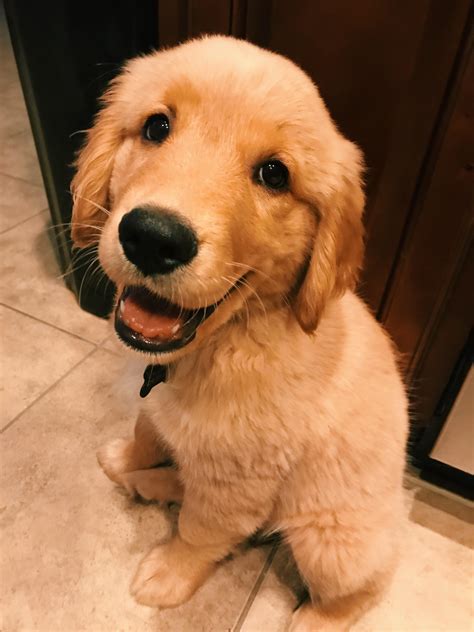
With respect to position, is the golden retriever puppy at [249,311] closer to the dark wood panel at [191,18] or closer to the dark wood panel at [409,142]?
the dark wood panel at [409,142]

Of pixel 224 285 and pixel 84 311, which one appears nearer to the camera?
pixel 224 285

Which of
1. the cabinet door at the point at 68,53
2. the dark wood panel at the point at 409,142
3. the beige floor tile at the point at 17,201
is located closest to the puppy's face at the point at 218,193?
the dark wood panel at the point at 409,142

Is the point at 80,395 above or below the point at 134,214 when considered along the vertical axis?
below

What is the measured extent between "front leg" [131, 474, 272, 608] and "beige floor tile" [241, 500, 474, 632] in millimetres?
188

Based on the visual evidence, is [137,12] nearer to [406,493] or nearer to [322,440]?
[322,440]

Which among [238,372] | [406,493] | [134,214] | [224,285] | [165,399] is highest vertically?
[134,214]

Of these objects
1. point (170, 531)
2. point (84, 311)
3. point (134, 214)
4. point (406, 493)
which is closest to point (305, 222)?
point (134, 214)

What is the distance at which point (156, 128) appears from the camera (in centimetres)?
103

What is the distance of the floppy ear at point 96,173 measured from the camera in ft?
3.65

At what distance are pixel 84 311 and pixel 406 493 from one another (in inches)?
55.5

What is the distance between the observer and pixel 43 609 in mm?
1344

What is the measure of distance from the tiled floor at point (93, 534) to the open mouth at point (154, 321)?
773 millimetres

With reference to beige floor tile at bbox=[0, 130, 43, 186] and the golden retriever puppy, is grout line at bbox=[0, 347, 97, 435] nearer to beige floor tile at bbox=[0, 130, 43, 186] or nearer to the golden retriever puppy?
the golden retriever puppy

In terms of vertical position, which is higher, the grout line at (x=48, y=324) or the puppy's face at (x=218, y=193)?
the puppy's face at (x=218, y=193)
